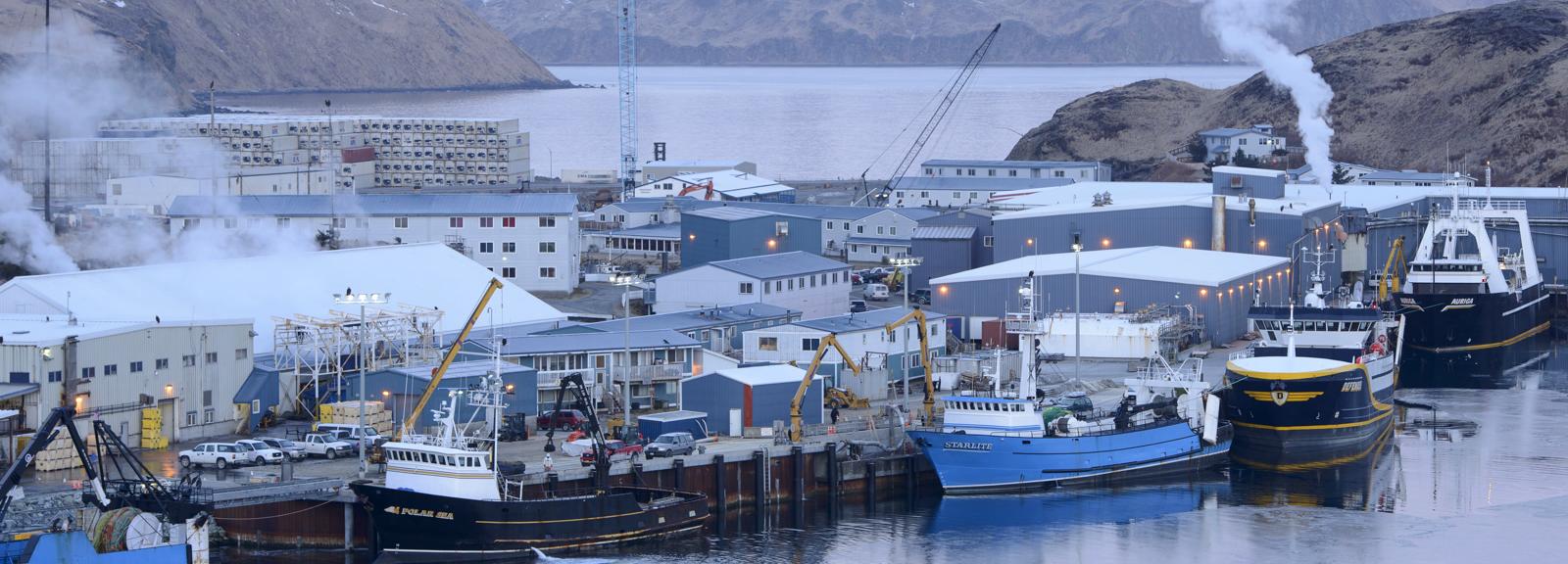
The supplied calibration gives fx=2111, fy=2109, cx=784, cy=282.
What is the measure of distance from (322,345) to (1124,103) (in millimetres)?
92561

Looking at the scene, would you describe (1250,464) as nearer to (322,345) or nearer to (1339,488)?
(1339,488)

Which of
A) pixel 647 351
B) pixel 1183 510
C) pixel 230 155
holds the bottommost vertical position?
pixel 1183 510

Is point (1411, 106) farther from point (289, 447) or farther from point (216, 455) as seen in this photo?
point (216, 455)

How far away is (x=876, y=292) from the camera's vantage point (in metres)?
66.7

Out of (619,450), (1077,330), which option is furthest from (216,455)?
(1077,330)

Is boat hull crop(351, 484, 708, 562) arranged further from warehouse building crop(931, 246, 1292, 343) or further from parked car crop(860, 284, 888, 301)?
parked car crop(860, 284, 888, 301)

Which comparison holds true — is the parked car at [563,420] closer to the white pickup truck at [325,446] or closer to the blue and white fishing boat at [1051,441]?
the white pickup truck at [325,446]

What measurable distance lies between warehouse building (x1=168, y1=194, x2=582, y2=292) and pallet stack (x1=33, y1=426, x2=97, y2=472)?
95.5 feet

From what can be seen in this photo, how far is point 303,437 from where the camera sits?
132ft

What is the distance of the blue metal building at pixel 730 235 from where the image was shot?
230 ft

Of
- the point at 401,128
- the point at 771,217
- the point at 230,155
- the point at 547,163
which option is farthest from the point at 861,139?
the point at 771,217

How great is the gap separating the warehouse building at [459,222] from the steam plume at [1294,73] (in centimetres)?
3069

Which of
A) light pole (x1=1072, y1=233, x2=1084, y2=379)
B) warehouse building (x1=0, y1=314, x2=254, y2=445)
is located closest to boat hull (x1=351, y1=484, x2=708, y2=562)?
warehouse building (x1=0, y1=314, x2=254, y2=445)

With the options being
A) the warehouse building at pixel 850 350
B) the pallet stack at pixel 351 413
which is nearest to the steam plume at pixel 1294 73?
the warehouse building at pixel 850 350
